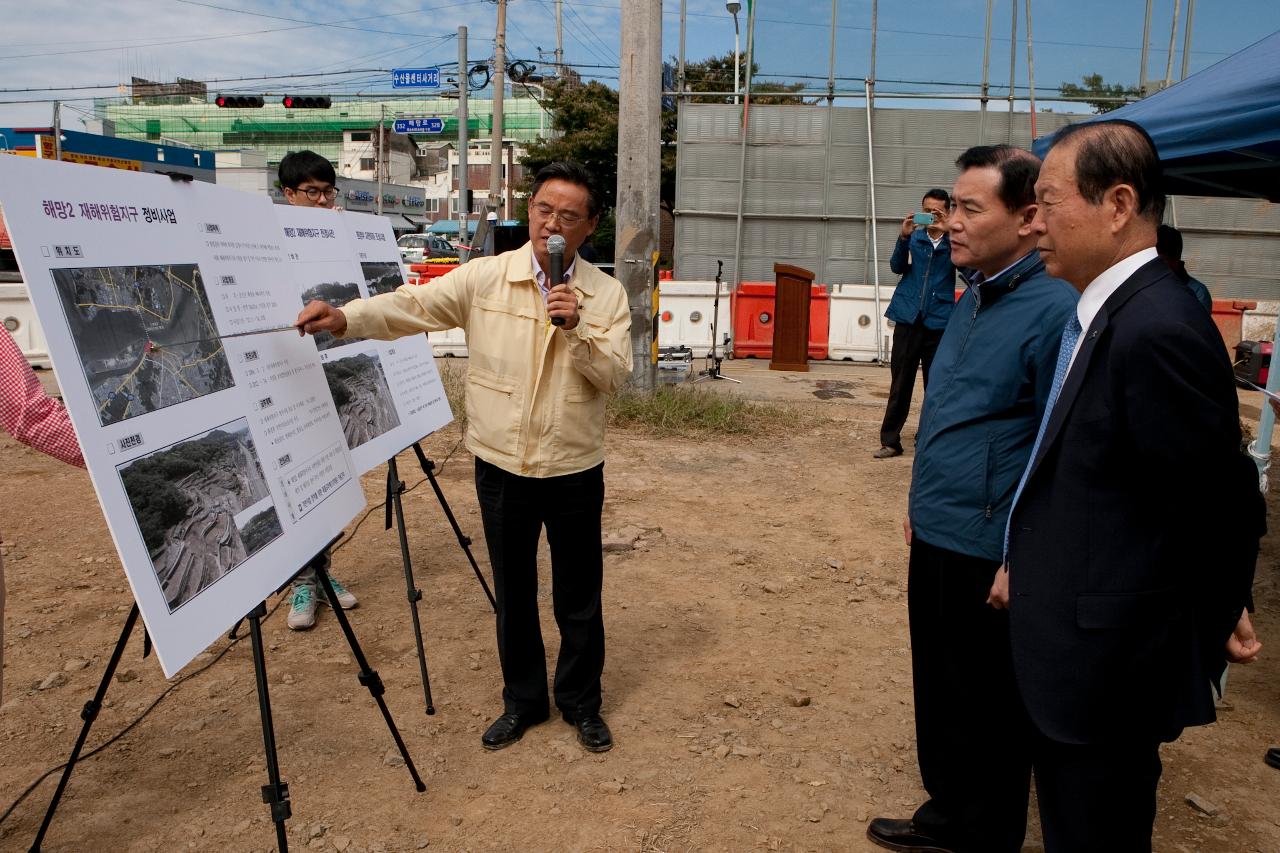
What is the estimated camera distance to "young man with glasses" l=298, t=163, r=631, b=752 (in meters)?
3.10

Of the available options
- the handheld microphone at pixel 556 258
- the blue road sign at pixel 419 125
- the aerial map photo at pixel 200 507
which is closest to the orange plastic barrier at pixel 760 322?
the handheld microphone at pixel 556 258

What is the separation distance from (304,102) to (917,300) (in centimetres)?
2412

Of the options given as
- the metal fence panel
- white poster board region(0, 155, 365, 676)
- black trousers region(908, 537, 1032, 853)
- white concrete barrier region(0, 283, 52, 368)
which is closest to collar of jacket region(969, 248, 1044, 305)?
black trousers region(908, 537, 1032, 853)

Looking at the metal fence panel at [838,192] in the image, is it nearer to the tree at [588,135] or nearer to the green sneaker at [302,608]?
the green sneaker at [302,608]

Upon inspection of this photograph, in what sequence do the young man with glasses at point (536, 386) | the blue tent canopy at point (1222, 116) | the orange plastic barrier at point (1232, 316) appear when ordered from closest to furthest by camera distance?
1. the young man with glasses at point (536, 386)
2. the blue tent canopy at point (1222, 116)
3. the orange plastic barrier at point (1232, 316)

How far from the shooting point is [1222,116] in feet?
12.2

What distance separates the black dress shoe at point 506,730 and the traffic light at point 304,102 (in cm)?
2529

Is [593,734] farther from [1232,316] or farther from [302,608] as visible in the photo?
[1232,316]

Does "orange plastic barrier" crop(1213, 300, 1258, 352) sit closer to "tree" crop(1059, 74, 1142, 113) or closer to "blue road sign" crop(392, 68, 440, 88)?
"tree" crop(1059, 74, 1142, 113)

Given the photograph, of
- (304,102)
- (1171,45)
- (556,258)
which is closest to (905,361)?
(556,258)

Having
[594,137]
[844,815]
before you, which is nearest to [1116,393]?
[844,815]

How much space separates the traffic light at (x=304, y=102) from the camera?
26031 mm

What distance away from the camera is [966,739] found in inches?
106

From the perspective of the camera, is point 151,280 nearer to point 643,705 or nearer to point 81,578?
point 643,705
